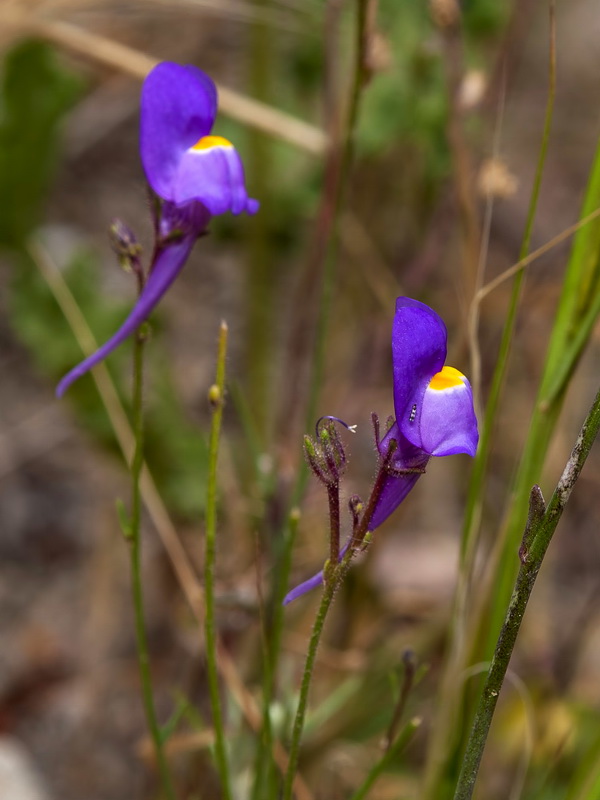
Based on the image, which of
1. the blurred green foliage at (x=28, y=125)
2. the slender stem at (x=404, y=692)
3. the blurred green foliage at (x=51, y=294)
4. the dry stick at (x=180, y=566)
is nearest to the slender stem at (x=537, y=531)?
the slender stem at (x=404, y=692)

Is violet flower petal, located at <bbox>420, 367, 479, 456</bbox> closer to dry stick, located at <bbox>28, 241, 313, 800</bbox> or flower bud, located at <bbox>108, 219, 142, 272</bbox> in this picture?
flower bud, located at <bbox>108, 219, 142, 272</bbox>

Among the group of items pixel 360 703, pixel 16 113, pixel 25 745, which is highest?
pixel 16 113

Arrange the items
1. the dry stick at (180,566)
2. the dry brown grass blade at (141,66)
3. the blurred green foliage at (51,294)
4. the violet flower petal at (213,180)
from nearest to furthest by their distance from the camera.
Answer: the violet flower petal at (213,180) < the dry stick at (180,566) < the dry brown grass blade at (141,66) < the blurred green foliage at (51,294)

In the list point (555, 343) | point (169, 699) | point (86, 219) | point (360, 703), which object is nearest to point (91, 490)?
point (169, 699)

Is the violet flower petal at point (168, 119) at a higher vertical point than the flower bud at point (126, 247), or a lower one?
higher

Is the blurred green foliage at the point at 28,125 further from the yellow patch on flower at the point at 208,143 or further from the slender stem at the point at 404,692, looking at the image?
the slender stem at the point at 404,692

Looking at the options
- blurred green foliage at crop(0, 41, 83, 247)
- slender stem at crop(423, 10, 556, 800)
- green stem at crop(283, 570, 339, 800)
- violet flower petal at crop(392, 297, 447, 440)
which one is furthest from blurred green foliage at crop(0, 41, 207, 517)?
violet flower petal at crop(392, 297, 447, 440)

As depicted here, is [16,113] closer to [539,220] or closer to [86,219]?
[86,219]
